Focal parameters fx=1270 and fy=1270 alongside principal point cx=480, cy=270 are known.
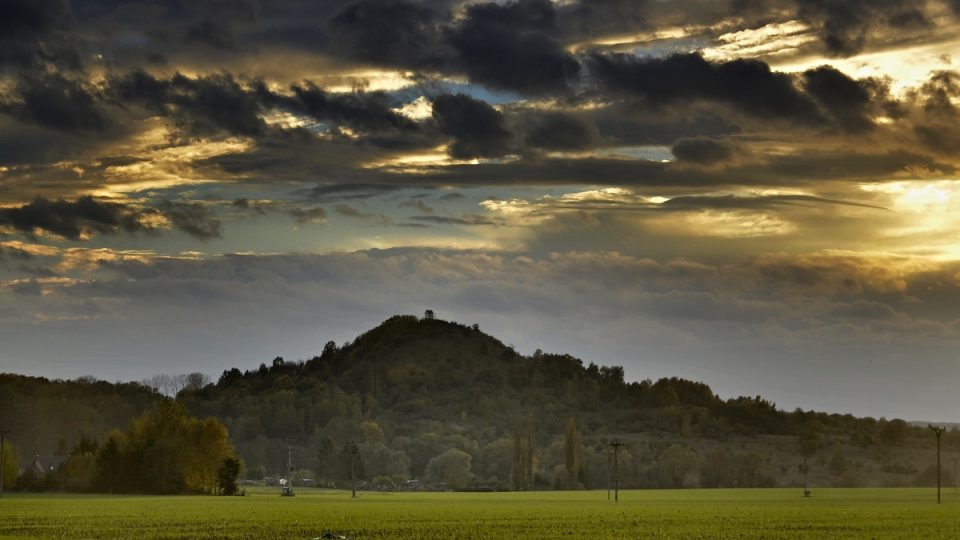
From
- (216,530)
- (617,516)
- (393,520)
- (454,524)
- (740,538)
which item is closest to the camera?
(740,538)

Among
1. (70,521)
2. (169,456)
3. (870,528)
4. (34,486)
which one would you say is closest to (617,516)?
(870,528)

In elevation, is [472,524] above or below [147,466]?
below

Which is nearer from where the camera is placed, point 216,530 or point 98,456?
point 216,530

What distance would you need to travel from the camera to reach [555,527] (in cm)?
8619

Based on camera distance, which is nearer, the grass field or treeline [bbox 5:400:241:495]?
the grass field

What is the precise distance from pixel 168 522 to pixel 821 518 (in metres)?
51.1

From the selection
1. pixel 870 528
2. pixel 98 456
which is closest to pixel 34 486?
pixel 98 456

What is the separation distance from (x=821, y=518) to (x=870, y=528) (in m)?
16.3

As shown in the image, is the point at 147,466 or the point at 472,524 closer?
the point at 472,524

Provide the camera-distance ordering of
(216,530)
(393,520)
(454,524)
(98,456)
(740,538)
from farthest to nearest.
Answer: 1. (98,456)
2. (393,520)
3. (454,524)
4. (216,530)
5. (740,538)

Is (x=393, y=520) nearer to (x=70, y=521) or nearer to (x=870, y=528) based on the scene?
(x=70, y=521)

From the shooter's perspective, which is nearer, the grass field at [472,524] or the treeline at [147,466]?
the grass field at [472,524]

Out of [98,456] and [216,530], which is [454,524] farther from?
[98,456]

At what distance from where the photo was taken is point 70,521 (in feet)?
303
